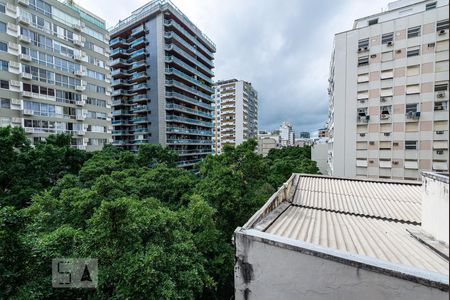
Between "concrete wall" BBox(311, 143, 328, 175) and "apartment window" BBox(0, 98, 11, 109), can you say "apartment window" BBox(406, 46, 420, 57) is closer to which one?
"concrete wall" BBox(311, 143, 328, 175)

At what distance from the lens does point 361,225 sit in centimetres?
650

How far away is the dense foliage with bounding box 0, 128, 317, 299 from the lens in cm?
556

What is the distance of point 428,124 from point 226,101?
57839mm

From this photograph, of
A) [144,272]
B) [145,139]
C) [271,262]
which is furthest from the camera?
[145,139]

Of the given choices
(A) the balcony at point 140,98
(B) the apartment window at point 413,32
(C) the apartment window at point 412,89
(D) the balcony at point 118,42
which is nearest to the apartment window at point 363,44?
(B) the apartment window at point 413,32

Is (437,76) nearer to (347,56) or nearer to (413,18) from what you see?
(413,18)

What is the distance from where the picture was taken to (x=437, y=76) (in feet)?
65.2

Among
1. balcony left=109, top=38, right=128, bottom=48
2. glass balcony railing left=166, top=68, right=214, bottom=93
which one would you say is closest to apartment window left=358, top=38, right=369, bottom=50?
glass balcony railing left=166, top=68, right=214, bottom=93

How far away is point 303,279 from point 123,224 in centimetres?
533

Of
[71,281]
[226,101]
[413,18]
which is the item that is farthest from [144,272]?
[226,101]

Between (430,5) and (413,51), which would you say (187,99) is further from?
(430,5)

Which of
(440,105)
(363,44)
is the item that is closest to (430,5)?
(363,44)

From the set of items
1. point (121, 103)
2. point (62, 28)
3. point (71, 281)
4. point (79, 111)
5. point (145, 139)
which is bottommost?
point (71, 281)

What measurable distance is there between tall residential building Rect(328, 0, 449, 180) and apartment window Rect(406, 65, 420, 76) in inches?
3.1
